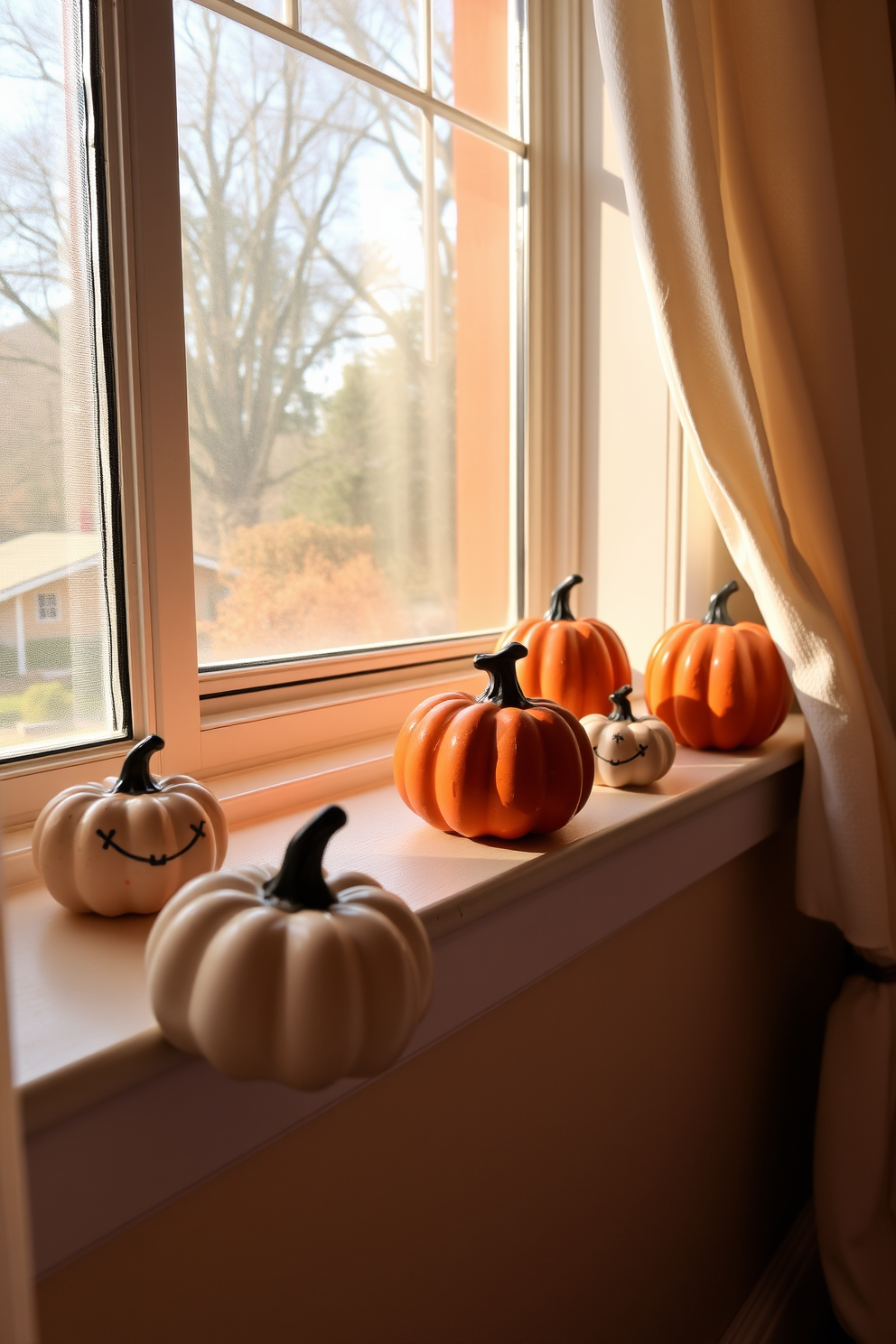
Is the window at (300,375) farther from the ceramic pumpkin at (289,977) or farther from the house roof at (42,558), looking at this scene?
the ceramic pumpkin at (289,977)

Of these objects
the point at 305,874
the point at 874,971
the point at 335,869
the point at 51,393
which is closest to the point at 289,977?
the point at 305,874

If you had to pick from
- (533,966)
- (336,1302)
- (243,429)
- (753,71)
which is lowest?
(336,1302)

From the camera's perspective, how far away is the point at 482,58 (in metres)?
1.31

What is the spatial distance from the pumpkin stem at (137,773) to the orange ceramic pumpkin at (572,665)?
544mm

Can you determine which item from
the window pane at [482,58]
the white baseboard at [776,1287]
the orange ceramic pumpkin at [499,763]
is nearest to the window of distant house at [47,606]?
the orange ceramic pumpkin at [499,763]

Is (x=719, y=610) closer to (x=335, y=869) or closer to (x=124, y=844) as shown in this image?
(x=335, y=869)

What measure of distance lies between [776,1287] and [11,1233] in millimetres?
1492

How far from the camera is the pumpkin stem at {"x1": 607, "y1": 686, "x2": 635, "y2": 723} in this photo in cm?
104

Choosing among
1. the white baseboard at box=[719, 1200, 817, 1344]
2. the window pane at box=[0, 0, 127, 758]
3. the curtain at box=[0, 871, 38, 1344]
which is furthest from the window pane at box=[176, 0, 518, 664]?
the white baseboard at box=[719, 1200, 817, 1344]

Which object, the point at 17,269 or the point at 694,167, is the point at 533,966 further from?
the point at 694,167

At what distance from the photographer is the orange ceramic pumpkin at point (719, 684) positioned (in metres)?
1.15

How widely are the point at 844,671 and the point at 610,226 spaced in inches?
30.1

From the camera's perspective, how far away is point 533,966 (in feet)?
2.67

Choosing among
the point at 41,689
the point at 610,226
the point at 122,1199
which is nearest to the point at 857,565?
the point at 610,226
